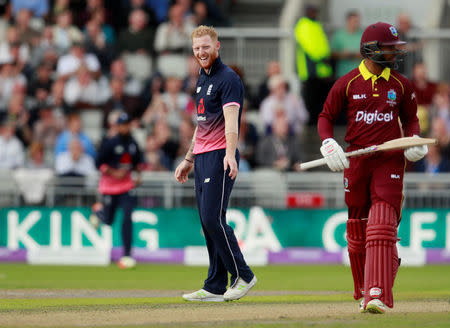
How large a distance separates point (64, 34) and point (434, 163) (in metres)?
8.38

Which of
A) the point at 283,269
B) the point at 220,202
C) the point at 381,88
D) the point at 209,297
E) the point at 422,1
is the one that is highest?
the point at 422,1

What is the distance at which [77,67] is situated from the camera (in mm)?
20453

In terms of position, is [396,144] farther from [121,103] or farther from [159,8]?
[159,8]

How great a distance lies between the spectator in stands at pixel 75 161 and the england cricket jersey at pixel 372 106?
9.95 m

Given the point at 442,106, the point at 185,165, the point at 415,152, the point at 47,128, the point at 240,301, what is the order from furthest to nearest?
1. the point at 47,128
2. the point at 442,106
3. the point at 185,165
4. the point at 240,301
5. the point at 415,152

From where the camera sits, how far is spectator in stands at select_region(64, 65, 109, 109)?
20.4 meters

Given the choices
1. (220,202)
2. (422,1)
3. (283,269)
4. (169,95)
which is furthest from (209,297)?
(422,1)

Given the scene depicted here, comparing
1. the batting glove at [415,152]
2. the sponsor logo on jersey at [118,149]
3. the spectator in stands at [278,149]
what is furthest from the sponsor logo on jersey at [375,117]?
the spectator in stands at [278,149]

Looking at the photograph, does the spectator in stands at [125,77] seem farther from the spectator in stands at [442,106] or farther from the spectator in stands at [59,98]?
the spectator in stands at [442,106]

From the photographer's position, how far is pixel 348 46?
20641mm

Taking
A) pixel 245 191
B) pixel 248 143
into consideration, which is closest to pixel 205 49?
pixel 245 191

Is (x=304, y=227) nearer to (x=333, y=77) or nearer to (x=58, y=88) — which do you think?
(x=333, y=77)

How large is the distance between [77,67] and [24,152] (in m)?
2.20

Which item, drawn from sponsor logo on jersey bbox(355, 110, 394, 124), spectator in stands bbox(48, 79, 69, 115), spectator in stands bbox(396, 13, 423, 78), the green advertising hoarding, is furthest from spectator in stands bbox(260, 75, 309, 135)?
sponsor logo on jersey bbox(355, 110, 394, 124)
